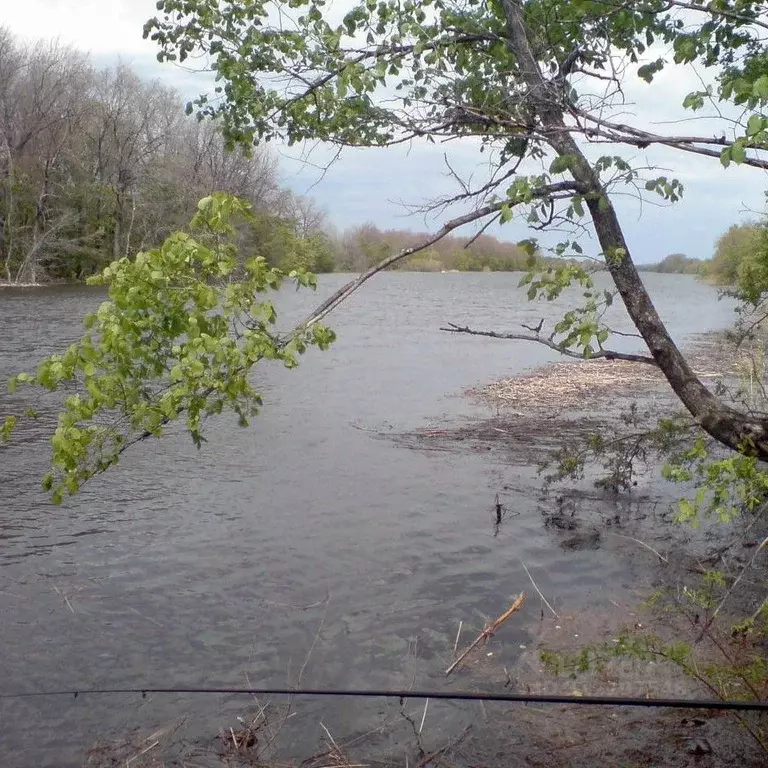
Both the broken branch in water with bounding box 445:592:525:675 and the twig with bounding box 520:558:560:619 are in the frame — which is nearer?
the broken branch in water with bounding box 445:592:525:675

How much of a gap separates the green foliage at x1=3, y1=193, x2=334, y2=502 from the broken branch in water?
2962mm

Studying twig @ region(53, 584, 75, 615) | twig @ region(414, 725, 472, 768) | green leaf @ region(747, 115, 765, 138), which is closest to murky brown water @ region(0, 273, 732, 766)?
twig @ region(53, 584, 75, 615)

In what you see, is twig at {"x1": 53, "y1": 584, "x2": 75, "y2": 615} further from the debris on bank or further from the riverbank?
the debris on bank

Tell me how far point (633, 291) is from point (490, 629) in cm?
290

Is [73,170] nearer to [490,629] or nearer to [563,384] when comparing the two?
[563,384]

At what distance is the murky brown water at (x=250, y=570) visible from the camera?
6.31 meters

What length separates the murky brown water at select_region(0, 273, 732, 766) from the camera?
6.31 meters

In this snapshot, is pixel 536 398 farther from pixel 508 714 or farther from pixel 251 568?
pixel 508 714

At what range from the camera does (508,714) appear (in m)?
5.69

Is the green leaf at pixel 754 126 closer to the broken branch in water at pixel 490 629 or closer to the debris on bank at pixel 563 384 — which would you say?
the broken branch in water at pixel 490 629

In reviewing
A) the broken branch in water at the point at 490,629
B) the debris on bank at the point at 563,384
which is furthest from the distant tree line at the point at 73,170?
the broken branch in water at the point at 490,629

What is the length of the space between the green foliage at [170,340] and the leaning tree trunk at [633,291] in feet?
8.12

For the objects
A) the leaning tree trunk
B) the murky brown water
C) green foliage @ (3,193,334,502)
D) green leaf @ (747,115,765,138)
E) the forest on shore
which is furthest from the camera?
the forest on shore

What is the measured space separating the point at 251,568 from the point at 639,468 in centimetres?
594
